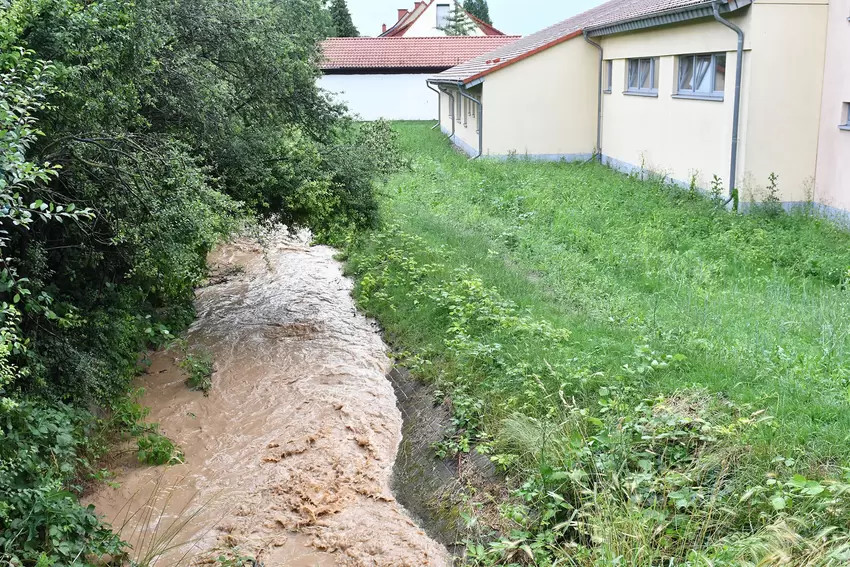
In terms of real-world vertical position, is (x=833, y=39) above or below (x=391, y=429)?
above

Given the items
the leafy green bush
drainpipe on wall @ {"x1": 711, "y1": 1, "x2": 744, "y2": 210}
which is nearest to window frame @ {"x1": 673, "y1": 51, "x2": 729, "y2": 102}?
drainpipe on wall @ {"x1": 711, "y1": 1, "x2": 744, "y2": 210}

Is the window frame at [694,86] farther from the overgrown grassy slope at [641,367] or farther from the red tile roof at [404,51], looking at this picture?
the red tile roof at [404,51]

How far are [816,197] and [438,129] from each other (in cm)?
2215

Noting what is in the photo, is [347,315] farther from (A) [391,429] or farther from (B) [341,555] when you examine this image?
(B) [341,555]

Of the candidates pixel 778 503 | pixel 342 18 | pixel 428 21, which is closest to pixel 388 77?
pixel 428 21

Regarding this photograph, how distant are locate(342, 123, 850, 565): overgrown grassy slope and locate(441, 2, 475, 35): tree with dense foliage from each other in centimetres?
4214

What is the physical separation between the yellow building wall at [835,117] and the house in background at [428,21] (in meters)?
43.2

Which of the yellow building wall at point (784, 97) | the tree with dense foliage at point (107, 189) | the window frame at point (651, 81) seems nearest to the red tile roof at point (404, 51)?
the window frame at point (651, 81)

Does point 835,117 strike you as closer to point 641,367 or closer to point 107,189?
point 641,367

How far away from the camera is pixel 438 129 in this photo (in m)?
34.6

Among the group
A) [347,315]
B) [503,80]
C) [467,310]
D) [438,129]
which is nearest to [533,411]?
[467,310]

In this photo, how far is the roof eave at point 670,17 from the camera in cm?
1402

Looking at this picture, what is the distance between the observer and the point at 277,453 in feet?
25.6

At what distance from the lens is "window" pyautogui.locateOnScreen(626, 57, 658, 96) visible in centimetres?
1867
